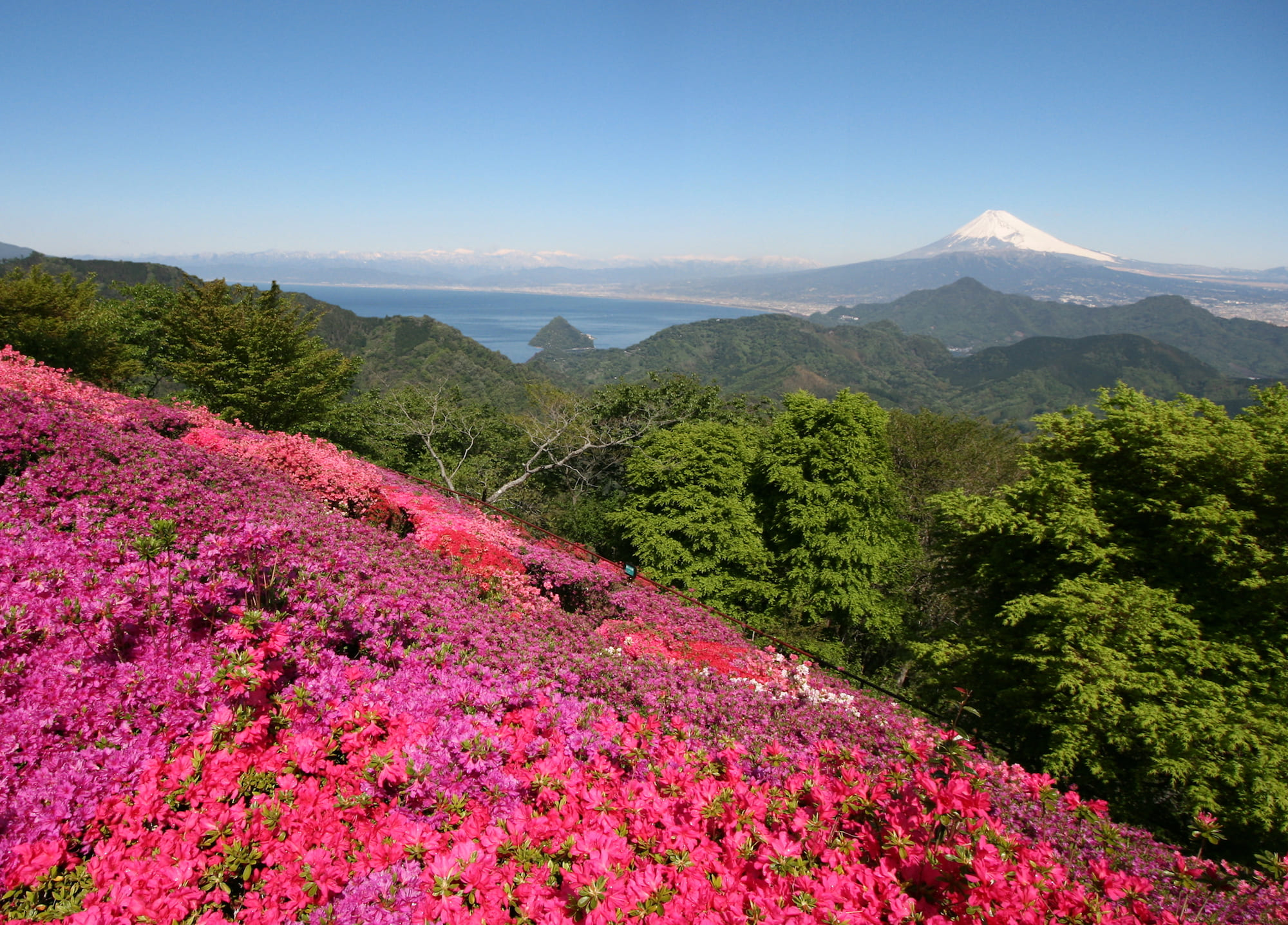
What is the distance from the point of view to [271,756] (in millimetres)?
2867

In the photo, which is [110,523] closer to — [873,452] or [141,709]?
[141,709]

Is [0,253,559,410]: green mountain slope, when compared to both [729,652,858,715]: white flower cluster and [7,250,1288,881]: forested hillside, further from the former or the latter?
[729,652,858,715]: white flower cluster

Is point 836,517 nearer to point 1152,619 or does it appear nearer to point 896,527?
point 896,527

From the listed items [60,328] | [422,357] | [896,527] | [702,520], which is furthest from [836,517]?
[422,357]

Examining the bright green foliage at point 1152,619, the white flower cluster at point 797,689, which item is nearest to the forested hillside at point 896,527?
the bright green foliage at point 1152,619

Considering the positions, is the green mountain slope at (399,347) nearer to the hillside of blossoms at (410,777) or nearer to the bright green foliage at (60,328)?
the bright green foliage at (60,328)

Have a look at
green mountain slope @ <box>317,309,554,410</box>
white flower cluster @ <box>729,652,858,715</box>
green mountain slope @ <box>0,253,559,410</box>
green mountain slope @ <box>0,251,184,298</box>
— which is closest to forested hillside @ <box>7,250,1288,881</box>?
white flower cluster @ <box>729,652,858,715</box>

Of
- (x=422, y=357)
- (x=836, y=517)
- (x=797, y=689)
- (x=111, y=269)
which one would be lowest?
(x=836, y=517)

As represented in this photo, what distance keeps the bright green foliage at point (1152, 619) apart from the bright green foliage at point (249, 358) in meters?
19.6

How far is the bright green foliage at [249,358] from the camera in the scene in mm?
17625

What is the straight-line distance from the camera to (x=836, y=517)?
15.3 meters

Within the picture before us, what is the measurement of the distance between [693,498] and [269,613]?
1338 centimetres

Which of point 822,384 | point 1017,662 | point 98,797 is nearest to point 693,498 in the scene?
point 1017,662

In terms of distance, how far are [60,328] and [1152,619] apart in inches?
1064
